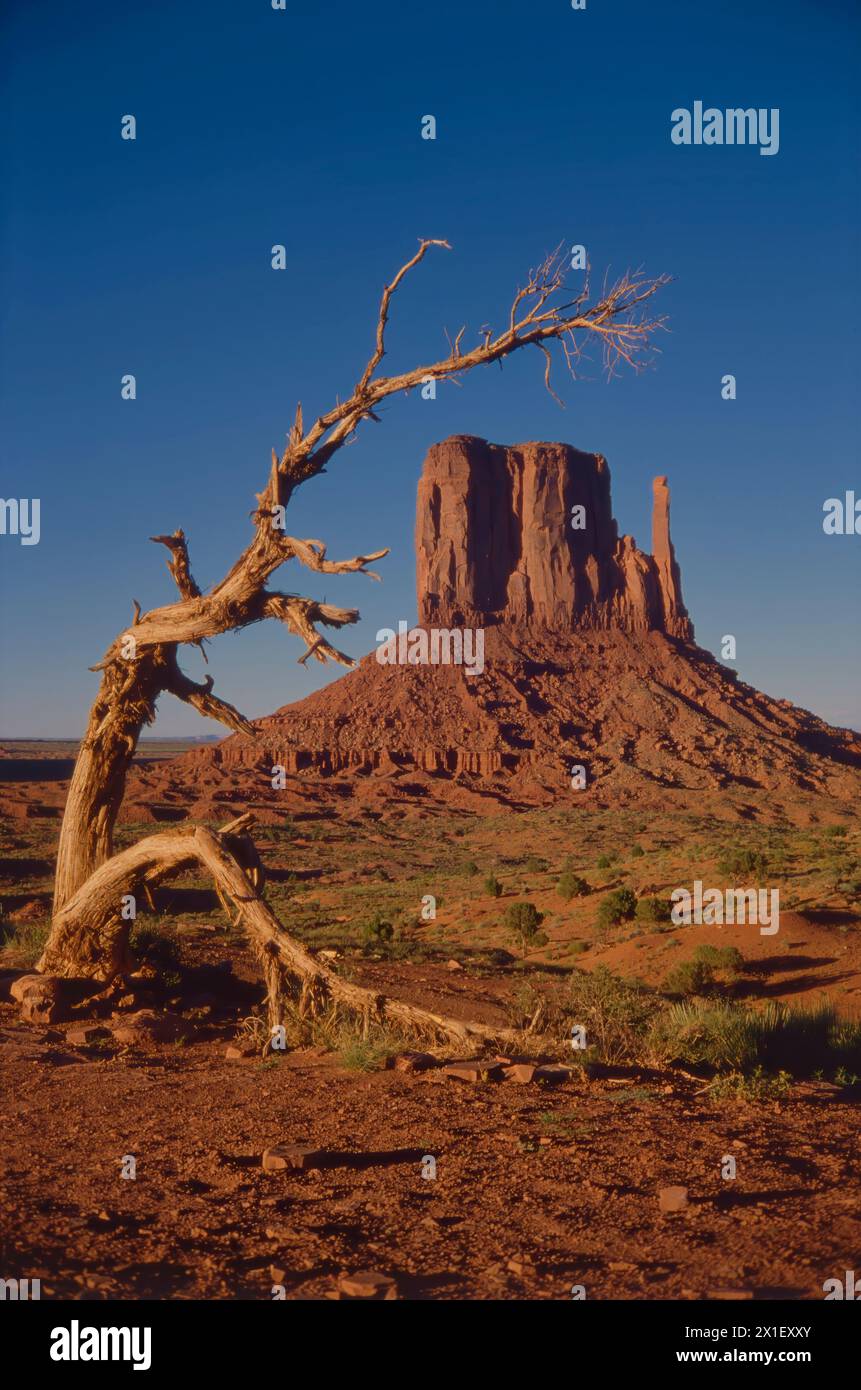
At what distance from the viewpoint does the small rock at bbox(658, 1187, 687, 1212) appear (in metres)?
4.46

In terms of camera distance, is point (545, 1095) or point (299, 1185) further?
point (545, 1095)

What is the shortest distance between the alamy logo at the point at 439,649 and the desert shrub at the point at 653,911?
204ft

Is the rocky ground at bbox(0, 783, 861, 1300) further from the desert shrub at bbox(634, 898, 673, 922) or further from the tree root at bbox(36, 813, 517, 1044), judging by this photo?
the desert shrub at bbox(634, 898, 673, 922)

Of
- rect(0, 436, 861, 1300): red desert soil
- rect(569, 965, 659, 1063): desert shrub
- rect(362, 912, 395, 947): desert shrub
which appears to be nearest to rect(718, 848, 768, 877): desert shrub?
rect(0, 436, 861, 1300): red desert soil

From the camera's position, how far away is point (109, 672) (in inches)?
402

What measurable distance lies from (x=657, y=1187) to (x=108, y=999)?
634cm

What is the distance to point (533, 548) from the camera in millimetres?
103375

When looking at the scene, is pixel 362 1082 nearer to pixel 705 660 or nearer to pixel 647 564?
pixel 705 660

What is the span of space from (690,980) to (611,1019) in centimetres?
844

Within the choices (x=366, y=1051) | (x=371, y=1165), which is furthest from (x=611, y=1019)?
(x=371, y=1165)

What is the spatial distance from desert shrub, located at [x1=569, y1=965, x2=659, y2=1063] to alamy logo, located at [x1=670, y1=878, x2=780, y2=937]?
4.48 metres

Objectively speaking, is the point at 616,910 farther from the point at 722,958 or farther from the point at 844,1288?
the point at 844,1288

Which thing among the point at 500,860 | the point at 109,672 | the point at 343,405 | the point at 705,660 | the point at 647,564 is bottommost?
the point at 500,860
